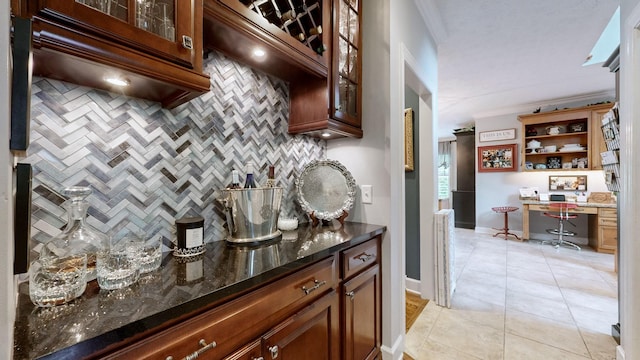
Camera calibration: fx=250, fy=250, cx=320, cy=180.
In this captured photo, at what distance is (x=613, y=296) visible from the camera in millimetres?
2498

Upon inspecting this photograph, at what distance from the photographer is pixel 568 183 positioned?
4625mm

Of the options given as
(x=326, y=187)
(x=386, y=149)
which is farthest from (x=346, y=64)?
(x=326, y=187)

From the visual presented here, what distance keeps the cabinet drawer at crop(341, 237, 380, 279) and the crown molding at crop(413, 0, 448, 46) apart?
2000 mm

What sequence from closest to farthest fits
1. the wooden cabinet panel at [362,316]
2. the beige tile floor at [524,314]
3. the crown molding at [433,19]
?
the wooden cabinet panel at [362,316] < the beige tile floor at [524,314] < the crown molding at [433,19]

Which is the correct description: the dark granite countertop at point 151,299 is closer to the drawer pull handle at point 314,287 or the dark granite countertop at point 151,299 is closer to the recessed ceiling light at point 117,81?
the drawer pull handle at point 314,287

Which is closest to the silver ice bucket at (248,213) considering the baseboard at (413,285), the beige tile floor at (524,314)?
the beige tile floor at (524,314)

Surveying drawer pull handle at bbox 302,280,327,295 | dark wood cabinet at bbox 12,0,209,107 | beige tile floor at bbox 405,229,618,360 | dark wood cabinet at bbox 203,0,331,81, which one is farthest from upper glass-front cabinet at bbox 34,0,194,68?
beige tile floor at bbox 405,229,618,360

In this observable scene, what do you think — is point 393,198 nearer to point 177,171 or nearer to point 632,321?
point 177,171

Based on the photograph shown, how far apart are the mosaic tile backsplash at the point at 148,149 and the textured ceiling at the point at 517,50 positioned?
1.83 meters

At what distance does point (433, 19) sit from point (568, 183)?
451 cm

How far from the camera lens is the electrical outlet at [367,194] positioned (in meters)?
1.65

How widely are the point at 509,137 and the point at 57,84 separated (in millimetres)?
6557

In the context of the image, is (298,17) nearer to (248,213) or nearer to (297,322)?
(248,213)

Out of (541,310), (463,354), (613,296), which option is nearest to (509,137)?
(613,296)
